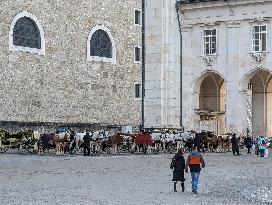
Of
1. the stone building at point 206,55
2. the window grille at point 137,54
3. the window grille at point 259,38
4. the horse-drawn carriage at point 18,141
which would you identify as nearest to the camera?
the horse-drawn carriage at point 18,141

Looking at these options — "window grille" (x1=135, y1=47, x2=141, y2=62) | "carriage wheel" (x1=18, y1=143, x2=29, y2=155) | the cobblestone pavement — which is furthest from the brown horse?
"window grille" (x1=135, y1=47, x2=141, y2=62)

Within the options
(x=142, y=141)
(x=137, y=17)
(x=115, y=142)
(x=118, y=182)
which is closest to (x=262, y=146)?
(x=142, y=141)

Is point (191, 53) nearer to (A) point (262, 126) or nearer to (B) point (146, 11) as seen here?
(B) point (146, 11)

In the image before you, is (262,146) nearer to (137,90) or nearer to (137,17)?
(137,90)

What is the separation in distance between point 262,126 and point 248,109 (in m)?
4.09

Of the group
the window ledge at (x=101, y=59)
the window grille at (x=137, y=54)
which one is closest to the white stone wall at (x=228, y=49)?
the window grille at (x=137, y=54)

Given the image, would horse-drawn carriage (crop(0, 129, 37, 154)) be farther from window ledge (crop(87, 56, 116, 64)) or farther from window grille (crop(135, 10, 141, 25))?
window grille (crop(135, 10, 141, 25))

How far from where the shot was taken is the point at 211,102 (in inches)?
2039

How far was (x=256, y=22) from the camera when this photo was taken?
149ft

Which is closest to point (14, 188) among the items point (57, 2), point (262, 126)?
point (57, 2)

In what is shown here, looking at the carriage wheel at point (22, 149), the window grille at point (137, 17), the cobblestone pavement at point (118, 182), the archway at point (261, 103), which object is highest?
the window grille at point (137, 17)

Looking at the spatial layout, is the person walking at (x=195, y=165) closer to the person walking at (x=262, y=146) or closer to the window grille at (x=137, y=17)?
the person walking at (x=262, y=146)

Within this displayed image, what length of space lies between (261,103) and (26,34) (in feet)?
63.9

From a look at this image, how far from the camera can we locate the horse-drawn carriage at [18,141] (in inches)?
1273
